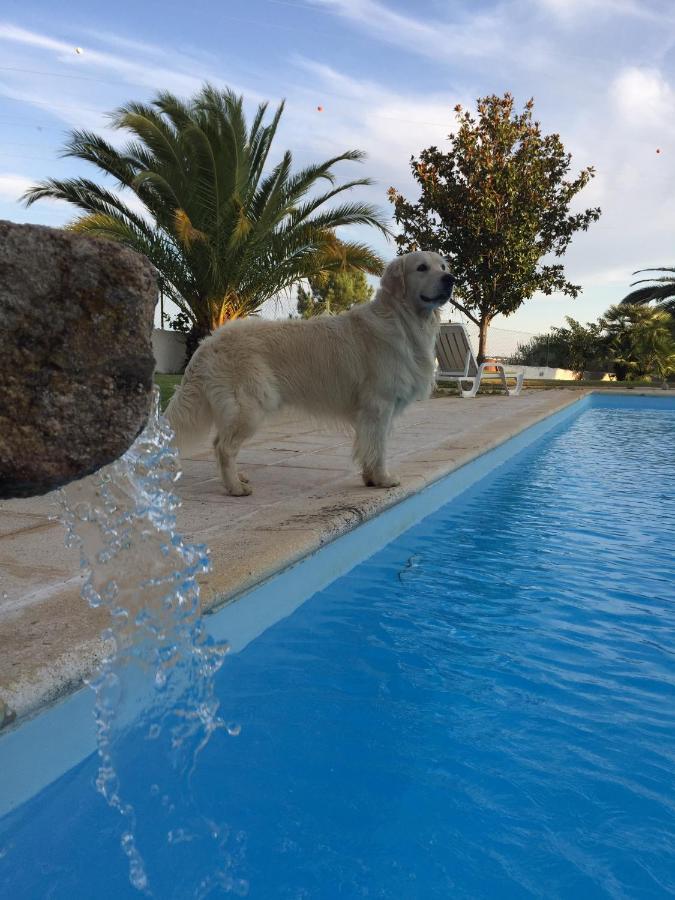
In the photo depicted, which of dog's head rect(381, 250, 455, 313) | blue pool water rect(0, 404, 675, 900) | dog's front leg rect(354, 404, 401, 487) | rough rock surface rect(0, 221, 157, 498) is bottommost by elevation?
blue pool water rect(0, 404, 675, 900)

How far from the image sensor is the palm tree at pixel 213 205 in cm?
1207

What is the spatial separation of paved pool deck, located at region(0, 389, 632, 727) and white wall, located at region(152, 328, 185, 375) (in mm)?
11327

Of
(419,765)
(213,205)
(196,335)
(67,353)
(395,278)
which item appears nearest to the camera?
(67,353)

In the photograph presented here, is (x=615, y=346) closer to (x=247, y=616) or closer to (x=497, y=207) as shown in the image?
(x=497, y=207)

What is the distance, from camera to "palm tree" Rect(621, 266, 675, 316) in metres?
30.1

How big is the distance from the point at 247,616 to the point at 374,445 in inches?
79.1

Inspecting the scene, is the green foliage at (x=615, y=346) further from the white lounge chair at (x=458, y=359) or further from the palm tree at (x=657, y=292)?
the white lounge chair at (x=458, y=359)

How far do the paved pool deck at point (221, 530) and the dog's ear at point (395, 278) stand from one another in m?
A: 1.27

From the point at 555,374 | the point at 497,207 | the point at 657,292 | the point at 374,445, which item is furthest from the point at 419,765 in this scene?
the point at 657,292

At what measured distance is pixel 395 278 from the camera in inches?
181

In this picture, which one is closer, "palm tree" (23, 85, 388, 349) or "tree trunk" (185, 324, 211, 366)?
"palm tree" (23, 85, 388, 349)

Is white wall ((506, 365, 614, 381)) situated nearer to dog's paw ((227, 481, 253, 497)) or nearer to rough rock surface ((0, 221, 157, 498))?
dog's paw ((227, 481, 253, 497))

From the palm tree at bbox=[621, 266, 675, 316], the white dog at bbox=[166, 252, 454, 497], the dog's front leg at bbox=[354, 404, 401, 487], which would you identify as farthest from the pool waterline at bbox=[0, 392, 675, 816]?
the palm tree at bbox=[621, 266, 675, 316]

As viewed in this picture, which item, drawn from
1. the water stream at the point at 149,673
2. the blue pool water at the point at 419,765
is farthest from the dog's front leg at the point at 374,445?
the water stream at the point at 149,673
